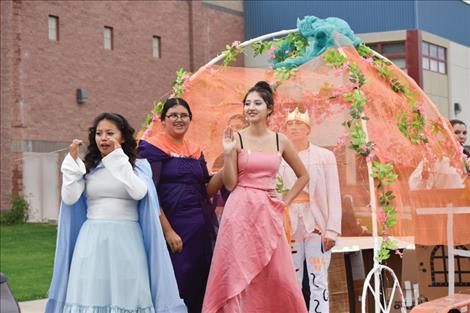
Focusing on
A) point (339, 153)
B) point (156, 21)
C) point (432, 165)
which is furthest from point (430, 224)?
point (156, 21)

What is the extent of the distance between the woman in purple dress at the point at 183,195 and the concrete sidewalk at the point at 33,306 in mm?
4217

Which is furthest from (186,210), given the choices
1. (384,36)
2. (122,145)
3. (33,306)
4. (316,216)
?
(384,36)

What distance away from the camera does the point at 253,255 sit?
5.88 meters

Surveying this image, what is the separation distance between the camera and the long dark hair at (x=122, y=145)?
5.78 metres

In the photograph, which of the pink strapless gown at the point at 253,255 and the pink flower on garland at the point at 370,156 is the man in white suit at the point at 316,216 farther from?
the pink strapless gown at the point at 253,255

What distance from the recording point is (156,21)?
29906mm

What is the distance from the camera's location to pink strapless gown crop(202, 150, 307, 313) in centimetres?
588

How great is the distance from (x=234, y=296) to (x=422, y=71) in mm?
27069

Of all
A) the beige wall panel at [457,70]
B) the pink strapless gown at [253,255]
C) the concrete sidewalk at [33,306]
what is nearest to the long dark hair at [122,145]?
the pink strapless gown at [253,255]

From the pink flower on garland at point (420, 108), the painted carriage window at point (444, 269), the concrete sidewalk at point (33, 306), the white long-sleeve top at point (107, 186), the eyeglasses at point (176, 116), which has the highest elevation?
the pink flower on garland at point (420, 108)

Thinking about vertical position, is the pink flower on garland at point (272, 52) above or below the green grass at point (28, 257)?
above

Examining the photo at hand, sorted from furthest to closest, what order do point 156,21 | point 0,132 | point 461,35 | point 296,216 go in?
point 461,35
point 156,21
point 0,132
point 296,216

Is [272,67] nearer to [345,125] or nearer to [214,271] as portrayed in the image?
[345,125]

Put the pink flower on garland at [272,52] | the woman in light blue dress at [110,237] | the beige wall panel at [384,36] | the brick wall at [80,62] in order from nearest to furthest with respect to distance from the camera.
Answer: the woman in light blue dress at [110,237] → the pink flower on garland at [272,52] → the brick wall at [80,62] → the beige wall panel at [384,36]
